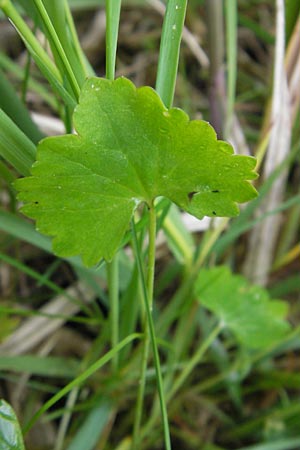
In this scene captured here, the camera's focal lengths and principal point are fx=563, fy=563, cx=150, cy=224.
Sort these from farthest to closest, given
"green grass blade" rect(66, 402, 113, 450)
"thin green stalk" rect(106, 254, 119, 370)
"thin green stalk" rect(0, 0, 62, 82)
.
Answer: "green grass blade" rect(66, 402, 113, 450), "thin green stalk" rect(106, 254, 119, 370), "thin green stalk" rect(0, 0, 62, 82)

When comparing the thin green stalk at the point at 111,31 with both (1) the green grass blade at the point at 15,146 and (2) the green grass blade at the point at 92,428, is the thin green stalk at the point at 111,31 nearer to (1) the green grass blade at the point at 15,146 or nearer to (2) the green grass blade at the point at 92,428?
(1) the green grass blade at the point at 15,146

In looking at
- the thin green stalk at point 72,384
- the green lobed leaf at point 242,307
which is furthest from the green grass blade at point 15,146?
the green lobed leaf at point 242,307

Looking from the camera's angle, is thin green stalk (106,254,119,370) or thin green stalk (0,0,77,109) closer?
thin green stalk (0,0,77,109)

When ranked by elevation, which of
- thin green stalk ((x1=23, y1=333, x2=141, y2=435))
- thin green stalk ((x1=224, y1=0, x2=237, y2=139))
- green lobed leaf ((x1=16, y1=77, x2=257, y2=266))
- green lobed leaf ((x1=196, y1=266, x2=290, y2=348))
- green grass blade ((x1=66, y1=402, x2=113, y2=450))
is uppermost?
thin green stalk ((x1=224, y1=0, x2=237, y2=139))

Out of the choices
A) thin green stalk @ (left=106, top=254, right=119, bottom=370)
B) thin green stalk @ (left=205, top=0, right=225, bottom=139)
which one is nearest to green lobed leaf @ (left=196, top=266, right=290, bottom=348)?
thin green stalk @ (left=106, top=254, right=119, bottom=370)

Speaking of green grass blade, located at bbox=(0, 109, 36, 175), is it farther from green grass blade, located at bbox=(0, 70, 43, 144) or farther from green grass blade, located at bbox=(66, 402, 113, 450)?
green grass blade, located at bbox=(66, 402, 113, 450)

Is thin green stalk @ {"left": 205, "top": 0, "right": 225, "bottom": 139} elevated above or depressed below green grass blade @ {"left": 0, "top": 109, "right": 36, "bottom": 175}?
above

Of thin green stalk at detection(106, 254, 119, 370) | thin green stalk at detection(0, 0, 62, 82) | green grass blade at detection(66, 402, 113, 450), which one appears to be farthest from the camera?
green grass blade at detection(66, 402, 113, 450)
